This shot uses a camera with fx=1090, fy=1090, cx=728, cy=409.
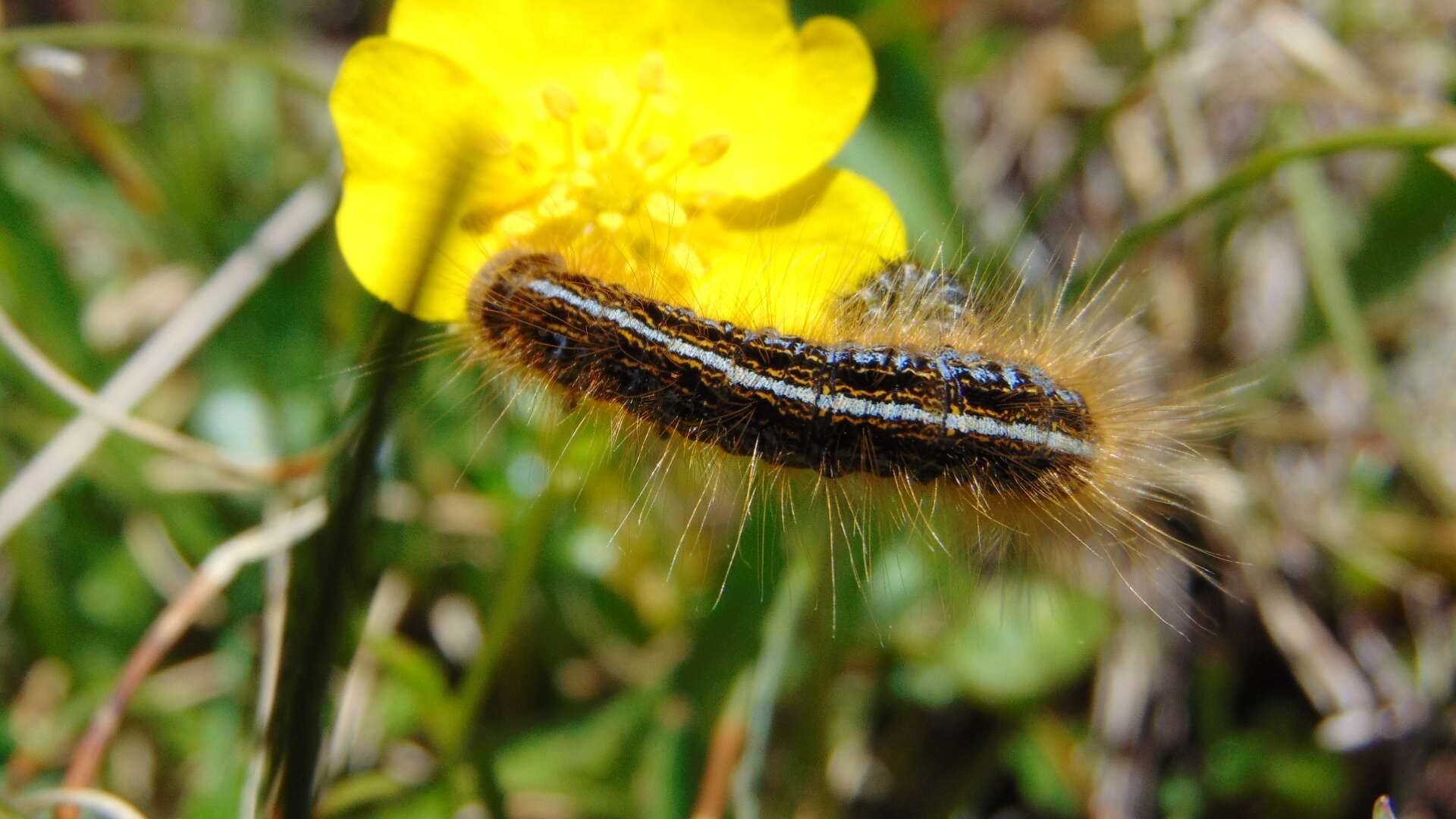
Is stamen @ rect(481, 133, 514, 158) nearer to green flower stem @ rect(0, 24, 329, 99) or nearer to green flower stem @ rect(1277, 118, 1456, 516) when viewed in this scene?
green flower stem @ rect(0, 24, 329, 99)

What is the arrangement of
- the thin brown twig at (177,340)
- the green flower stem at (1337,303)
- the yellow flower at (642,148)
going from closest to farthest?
the yellow flower at (642,148) < the thin brown twig at (177,340) < the green flower stem at (1337,303)

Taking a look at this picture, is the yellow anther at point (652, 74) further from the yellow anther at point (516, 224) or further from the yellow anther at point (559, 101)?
the yellow anther at point (516, 224)

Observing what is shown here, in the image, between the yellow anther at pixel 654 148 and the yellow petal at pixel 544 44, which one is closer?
the yellow petal at pixel 544 44

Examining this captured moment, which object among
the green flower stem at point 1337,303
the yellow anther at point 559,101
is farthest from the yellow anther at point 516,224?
the green flower stem at point 1337,303

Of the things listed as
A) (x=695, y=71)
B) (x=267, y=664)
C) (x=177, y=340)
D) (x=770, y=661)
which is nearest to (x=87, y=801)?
(x=267, y=664)

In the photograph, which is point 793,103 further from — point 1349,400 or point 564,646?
point 1349,400

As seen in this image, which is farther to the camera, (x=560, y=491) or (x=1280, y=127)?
(x=1280, y=127)

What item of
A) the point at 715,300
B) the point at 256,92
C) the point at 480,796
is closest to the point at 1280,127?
the point at 715,300
